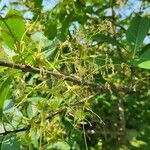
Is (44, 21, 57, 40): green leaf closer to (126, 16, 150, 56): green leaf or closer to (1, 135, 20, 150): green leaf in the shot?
(126, 16, 150, 56): green leaf

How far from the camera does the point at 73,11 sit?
5.15 ft

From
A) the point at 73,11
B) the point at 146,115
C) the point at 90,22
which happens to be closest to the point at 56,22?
the point at 73,11

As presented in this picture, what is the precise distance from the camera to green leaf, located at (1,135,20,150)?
1104mm

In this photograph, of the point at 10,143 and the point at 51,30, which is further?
the point at 51,30

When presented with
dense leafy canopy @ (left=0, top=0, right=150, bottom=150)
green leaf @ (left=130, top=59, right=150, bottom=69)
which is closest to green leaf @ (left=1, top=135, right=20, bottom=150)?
dense leafy canopy @ (left=0, top=0, right=150, bottom=150)

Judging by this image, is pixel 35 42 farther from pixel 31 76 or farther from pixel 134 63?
pixel 31 76

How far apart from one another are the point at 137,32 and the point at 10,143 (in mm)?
473

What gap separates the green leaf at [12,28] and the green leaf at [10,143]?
0.70ft

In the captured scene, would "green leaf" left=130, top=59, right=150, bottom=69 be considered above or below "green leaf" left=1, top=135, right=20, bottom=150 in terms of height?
above

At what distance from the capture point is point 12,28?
1108 mm

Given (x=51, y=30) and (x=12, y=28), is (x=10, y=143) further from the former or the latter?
(x=51, y=30)

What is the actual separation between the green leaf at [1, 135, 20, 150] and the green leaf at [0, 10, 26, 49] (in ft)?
0.70

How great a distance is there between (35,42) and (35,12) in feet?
1.25

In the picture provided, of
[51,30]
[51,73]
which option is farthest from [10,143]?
[51,30]
